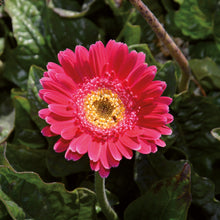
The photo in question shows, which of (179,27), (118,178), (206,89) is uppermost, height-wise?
(179,27)

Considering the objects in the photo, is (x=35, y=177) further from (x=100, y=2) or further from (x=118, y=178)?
(x=100, y=2)

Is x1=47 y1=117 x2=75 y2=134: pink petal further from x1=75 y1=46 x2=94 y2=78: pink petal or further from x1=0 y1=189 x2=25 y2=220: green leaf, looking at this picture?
x1=0 y1=189 x2=25 y2=220: green leaf

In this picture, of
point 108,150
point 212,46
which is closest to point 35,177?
point 108,150

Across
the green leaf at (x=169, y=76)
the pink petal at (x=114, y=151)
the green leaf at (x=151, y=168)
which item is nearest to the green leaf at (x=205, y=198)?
the green leaf at (x=151, y=168)

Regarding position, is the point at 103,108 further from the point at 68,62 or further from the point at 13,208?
the point at 13,208

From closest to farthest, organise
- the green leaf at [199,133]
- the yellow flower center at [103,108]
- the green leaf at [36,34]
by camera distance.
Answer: the yellow flower center at [103,108] < the green leaf at [199,133] < the green leaf at [36,34]

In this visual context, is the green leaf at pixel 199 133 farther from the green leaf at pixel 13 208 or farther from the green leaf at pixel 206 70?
the green leaf at pixel 13 208

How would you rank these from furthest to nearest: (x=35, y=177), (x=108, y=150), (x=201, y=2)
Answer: (x=201, y=2), (x=35, y=177), (x=108, y=150)
